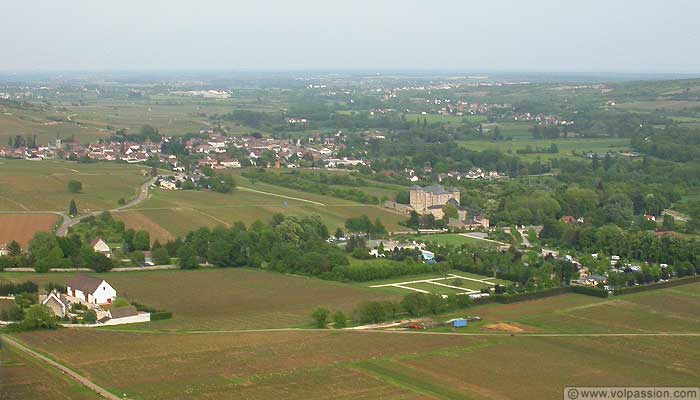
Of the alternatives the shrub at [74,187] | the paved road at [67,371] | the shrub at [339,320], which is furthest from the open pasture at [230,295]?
the shrub at [74,187]

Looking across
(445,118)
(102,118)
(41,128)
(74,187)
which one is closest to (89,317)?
(74,187)

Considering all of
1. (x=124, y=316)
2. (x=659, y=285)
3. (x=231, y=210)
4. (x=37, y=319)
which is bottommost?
(x=231, y=210)

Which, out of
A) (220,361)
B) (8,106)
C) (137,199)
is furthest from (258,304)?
(8,106)

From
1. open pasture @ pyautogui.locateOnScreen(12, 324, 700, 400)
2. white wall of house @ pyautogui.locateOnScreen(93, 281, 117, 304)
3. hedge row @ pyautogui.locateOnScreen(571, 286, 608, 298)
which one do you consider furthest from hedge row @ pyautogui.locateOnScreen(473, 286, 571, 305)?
white wall of house @ pyautogui.locateOnScreen(93, 281, 117, 304)

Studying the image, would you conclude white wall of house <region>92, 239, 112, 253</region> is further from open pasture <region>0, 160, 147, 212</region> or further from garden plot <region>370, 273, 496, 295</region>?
open pasture <region>0, 160, 147, 212</region>

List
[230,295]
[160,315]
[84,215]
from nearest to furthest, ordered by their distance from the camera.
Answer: [160,315] → [230,295] → [84,215]

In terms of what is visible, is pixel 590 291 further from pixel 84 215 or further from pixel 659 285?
pixel 84 215

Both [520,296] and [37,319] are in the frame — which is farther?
[520,296]

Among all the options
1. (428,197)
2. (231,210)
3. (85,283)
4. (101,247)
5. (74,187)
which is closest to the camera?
(85,283)
